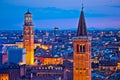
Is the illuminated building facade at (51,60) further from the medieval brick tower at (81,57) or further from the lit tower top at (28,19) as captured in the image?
the medieval brick tower at (81,57)

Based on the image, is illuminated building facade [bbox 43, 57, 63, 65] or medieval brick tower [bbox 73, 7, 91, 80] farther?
illuminated building facade [bbox 43, 57, 63, 65]

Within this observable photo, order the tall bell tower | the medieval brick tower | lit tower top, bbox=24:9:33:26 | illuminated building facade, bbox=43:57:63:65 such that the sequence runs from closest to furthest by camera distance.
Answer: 1. the medieval brick tower
2. the tall bell tower
3. lit tower top, bbox=24:9:33:26
4. illuminated building facade, bbox=43:57:63:65

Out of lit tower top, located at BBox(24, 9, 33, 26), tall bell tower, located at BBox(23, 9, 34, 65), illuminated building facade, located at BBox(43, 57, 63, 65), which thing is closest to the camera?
tall bell tower, located at BBox(23, 9, 34, 65)

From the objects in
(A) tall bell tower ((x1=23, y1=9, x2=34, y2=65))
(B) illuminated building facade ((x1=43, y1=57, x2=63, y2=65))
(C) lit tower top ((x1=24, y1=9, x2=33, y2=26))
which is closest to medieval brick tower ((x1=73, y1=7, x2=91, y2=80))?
(A) tall bell tower ((x1=23, y1=9, x2=34, y2=65))

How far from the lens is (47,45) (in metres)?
95.1

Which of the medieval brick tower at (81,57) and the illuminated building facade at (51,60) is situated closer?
the medieval brick tower at (81,57)

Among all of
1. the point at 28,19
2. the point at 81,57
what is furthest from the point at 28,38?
the point at 81,57

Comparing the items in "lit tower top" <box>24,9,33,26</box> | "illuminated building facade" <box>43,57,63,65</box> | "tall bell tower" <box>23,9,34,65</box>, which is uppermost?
"lit tower top" <box>24,9,33,26</box>

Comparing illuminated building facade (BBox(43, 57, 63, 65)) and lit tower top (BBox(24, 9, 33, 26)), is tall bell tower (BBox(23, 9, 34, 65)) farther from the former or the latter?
illuminated building facade (BBox(43, 57, 63, 65))

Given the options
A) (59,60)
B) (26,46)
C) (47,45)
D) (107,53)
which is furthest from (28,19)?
(47,45)

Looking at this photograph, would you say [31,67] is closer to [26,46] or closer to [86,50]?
[26,46]

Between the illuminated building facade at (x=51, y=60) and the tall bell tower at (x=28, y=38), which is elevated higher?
the tall bell tower at (x=28, y=38)

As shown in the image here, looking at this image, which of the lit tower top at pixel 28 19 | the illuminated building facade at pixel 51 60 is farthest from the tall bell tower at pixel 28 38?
the illuminated building facade at pixel 51 60

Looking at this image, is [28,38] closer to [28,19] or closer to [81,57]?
[28,19]
